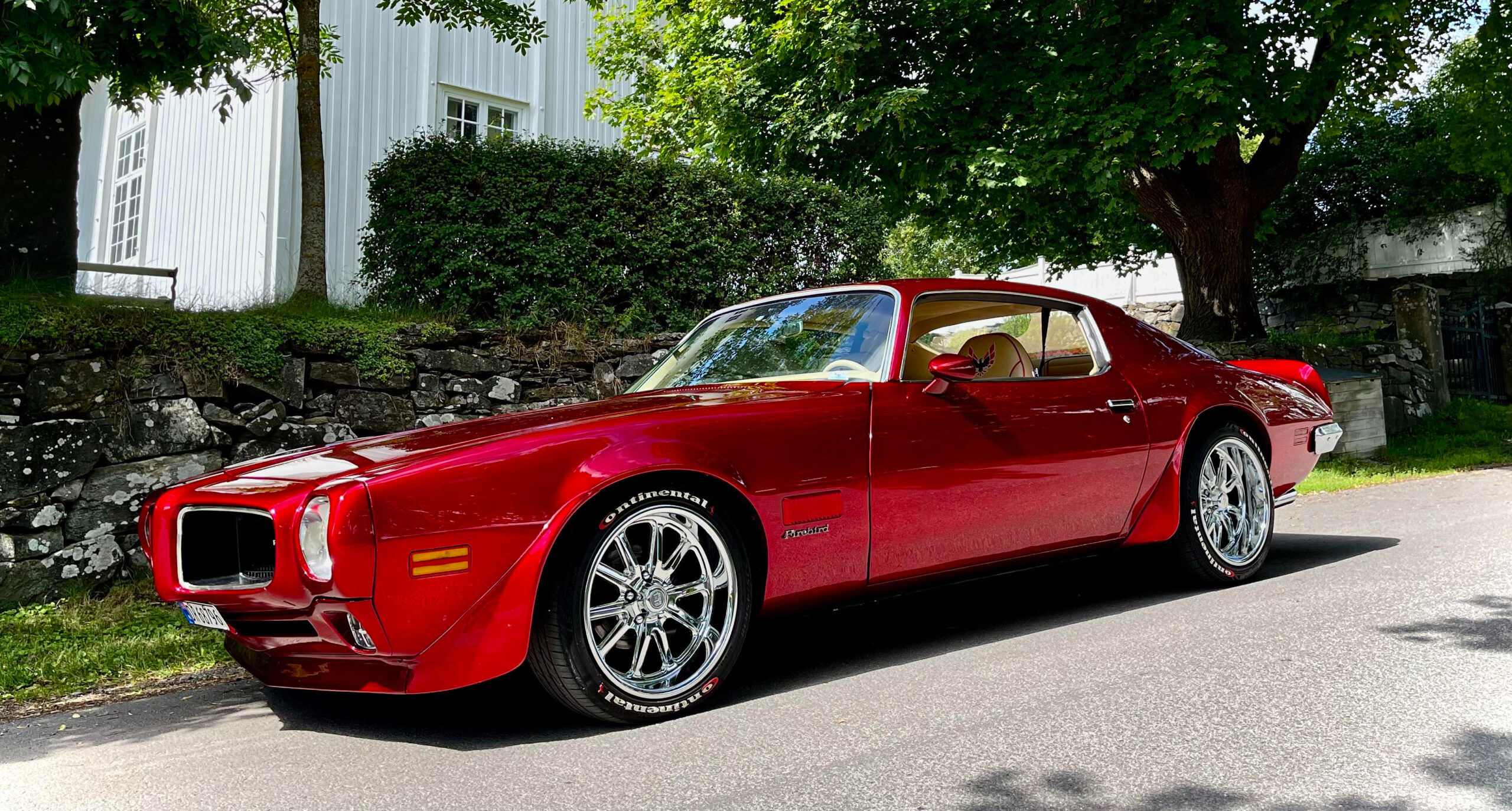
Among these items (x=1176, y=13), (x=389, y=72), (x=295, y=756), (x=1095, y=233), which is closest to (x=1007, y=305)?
(x=295, y=756)

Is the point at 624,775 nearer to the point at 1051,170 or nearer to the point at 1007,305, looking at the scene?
the point at 1007,305

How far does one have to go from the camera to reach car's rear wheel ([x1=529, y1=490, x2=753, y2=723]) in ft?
10.8

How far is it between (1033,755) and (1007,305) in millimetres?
2480

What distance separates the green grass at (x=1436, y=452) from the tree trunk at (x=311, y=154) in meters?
8.29

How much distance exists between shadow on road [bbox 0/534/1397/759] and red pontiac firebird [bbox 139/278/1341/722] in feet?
0.87

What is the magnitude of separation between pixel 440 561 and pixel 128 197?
1435 cm

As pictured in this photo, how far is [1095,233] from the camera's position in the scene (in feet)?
56.0

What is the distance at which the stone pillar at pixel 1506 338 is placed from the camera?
17.9 metres

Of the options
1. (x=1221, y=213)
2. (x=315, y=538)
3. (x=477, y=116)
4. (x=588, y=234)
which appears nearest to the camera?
(x=315, y=538)

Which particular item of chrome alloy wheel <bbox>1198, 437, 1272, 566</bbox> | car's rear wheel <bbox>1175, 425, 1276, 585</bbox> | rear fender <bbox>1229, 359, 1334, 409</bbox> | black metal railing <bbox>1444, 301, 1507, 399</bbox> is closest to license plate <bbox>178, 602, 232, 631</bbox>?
car's rear wheel <bbox>1175, 425, 1276, 585</bbox>

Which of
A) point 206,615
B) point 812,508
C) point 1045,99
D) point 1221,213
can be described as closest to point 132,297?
point 206,615

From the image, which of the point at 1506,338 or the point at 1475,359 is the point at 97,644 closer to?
the point at 1475,359

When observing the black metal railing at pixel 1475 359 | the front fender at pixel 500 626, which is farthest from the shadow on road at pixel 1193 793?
the black metal railing at pixel 1475 359

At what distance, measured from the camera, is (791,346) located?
455 cm
